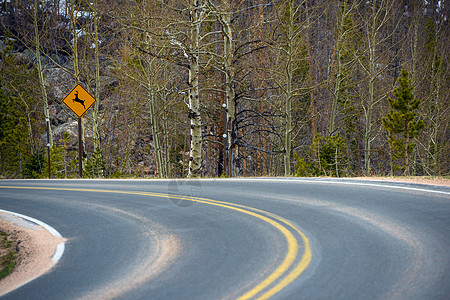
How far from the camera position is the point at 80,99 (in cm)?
2006

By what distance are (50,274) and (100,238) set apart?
177cm

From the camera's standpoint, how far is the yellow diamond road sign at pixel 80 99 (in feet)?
65.0

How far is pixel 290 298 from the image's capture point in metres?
4.22

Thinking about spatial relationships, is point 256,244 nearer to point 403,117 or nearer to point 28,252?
point 28,252

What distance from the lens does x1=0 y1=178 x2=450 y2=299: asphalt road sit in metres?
4.57

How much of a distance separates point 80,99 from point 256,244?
16.1m

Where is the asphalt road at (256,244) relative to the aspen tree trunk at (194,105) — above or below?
below

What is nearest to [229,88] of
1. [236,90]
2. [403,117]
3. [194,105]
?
[194,105]

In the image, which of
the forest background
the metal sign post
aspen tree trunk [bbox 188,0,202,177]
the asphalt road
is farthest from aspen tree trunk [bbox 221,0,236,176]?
the asphalt road

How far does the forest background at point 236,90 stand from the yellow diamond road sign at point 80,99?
3.61 m

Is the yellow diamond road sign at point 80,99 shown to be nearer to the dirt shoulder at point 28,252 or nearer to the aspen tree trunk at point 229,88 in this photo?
the aspen tree trunk at point 229,88

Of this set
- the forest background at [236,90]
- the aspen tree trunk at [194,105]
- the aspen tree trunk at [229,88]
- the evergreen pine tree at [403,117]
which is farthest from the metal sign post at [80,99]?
the evergreen pine tree at [403,117]

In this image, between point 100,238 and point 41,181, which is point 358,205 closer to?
point 100,238

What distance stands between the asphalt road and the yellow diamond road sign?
30.7ft
